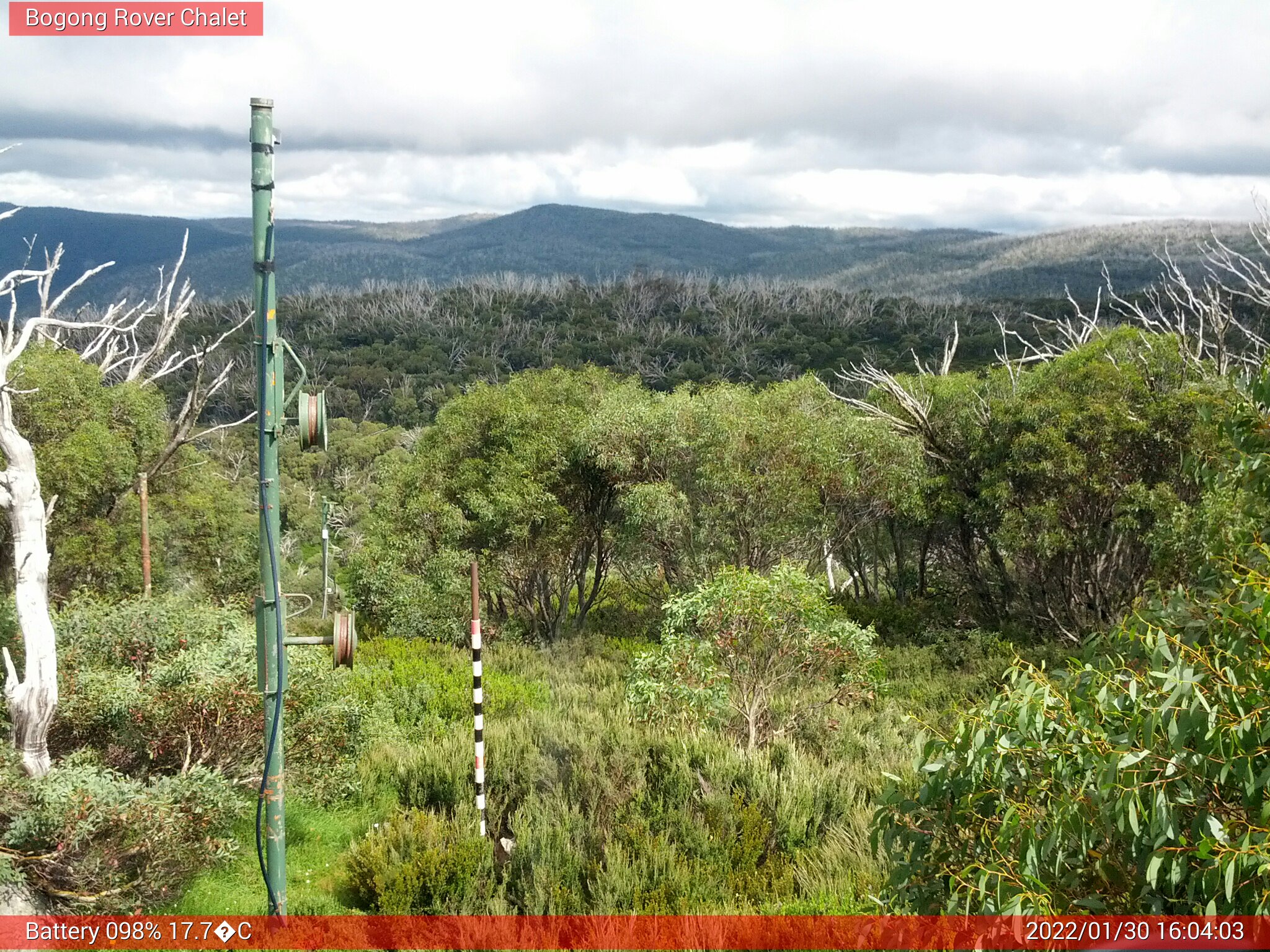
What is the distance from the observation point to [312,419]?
5699 millimetres

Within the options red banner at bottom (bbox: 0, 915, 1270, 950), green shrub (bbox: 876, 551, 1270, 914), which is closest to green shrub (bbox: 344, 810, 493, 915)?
red banner at bottom (bbox: 0, 915, 1270, 950)

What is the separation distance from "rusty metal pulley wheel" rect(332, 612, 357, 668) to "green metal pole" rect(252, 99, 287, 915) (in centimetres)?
32

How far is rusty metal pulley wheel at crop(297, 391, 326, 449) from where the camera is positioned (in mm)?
5664

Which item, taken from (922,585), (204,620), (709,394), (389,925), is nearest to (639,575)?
(709,394)

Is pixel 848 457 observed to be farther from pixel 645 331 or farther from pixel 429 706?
pixel 645 331

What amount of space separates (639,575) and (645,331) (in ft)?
240

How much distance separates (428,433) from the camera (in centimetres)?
2030

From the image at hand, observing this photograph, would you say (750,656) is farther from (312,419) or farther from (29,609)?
(29,609)

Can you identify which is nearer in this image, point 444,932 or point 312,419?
point 312,419

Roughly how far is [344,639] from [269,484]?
1032 mm

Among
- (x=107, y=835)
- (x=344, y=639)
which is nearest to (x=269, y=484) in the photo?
(x=344, y=639)

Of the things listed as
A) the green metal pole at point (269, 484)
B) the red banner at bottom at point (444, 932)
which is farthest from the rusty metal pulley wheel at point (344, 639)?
the red banner at bottom at point (444, 932)

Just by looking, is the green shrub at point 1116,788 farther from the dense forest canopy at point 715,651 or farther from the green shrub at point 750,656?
the green shrub at point 750,656

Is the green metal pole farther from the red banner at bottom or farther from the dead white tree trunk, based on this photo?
the dead white tree trunk
